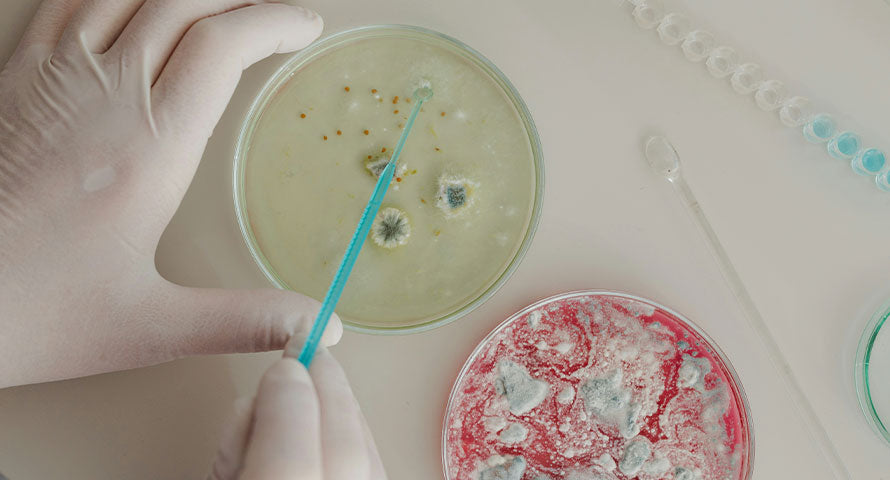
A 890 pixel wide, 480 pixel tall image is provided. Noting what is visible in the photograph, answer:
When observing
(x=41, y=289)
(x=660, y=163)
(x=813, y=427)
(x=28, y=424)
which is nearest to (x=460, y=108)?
(x=660, y=163)

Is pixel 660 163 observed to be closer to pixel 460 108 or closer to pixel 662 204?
pixel 662 204

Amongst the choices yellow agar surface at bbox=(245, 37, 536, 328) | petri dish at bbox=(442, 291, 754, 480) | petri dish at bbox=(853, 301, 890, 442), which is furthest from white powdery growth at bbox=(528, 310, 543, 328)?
petri dish at bbox=(853, 301, 890, 442)

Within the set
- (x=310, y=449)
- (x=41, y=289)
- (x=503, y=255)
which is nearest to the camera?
(x=310, y=449)

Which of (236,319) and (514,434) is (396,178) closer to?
(236,319)

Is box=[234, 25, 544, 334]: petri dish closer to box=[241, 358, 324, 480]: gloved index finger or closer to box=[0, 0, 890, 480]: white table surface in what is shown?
box=[0, 0, 890, 480]: white table surface

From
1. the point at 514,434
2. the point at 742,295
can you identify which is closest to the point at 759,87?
the point at 742,295

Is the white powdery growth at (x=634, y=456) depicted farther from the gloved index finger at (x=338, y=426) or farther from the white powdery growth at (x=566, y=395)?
the gloved index finger at (x=338, y=426)
